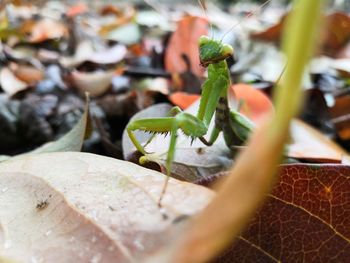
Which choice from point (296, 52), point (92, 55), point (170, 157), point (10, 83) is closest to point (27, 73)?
point (10, 83)

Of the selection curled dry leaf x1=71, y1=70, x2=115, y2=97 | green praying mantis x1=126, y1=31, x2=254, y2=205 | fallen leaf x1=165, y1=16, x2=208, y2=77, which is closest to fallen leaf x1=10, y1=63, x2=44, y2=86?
curled dry leaf x1=71, y1=70, x2=115, y2=97

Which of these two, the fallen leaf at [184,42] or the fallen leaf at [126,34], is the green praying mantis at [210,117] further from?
the fallen leaf at [126,34]

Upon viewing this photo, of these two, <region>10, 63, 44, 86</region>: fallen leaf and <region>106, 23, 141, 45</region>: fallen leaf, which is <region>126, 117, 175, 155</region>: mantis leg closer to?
<region>10, 63, 44, 86</region>: fallen leaf

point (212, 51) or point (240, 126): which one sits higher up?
point (212, 51)

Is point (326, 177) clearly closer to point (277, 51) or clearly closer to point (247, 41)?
point (277, 51)

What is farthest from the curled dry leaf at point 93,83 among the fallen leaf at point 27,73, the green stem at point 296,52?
the green stem at point 296,52

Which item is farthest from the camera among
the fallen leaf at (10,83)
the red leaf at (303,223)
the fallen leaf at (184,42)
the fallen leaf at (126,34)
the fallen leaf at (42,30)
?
the fallen leaf at (126,34)

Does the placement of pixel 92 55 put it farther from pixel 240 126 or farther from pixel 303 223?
pixel 303 223

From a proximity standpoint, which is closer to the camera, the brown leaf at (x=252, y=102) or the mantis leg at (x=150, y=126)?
the mantis leg at (x=150, y=126)
